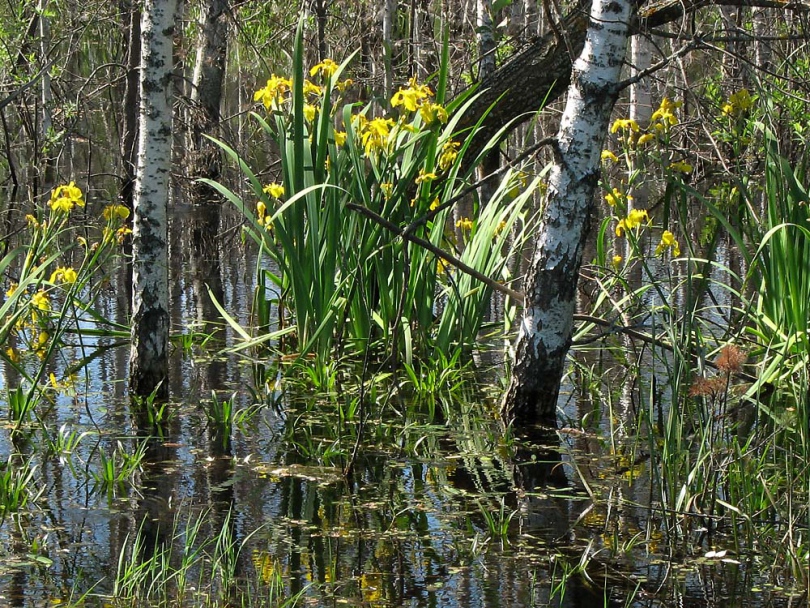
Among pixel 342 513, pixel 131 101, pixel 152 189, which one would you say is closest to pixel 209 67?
pixel 131 101

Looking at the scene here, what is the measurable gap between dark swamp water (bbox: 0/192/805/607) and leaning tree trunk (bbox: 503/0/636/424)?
24 cm

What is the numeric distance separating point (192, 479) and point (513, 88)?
3959 millimetres

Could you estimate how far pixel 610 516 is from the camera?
324cm

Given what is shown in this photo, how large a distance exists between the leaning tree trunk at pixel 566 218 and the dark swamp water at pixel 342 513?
24cm

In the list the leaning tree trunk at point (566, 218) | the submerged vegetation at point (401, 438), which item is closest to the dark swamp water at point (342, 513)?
the submerged vegetation at point (401, 438)

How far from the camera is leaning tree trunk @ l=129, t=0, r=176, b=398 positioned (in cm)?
429

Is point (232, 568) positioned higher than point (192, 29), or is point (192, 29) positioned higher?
point (192, 29)

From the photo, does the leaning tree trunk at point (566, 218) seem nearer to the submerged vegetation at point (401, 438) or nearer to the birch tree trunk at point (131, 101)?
the submerged vegetation at point (401, 438)

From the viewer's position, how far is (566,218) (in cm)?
402

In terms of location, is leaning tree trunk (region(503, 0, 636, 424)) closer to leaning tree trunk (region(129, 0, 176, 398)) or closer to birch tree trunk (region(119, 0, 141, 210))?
leaning tree trunk (region(129, 0, 176, 398))

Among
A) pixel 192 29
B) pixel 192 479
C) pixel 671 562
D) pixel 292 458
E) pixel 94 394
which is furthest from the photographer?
pixel 192 29

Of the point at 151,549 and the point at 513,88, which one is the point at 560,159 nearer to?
the point at 151,549

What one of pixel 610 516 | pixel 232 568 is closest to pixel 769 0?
pixel 610 516

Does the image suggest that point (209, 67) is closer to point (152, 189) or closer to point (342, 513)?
point (152, 189)
